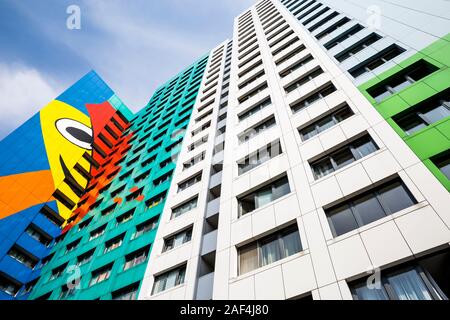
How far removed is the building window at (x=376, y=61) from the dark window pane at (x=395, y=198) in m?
10.1

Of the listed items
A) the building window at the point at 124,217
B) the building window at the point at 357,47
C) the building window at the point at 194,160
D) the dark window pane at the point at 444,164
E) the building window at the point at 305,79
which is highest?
the building window at the point at 357,47

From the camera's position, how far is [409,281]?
26.3ft

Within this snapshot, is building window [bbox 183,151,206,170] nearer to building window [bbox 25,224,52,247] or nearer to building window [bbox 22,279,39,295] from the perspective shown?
building window [bbox 22,279,39,295]

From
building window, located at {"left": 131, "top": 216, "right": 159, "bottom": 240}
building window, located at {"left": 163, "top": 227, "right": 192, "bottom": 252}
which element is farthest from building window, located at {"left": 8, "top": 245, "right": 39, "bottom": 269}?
building window, located at {"left": 163, "top": 227, "right": 192, "bottom": 252}

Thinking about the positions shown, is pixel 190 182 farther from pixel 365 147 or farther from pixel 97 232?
pixel 365 147

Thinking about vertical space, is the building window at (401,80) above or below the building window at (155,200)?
below

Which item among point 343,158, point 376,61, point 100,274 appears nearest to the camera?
point 343,158

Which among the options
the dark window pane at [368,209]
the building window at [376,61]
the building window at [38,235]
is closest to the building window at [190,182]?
the dark window pane at [368,209]

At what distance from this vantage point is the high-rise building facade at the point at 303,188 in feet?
30.0

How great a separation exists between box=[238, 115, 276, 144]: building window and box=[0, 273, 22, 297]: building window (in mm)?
27225

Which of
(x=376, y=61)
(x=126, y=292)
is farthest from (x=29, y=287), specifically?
(x=376, y=61)

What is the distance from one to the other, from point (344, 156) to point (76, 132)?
41.0 m

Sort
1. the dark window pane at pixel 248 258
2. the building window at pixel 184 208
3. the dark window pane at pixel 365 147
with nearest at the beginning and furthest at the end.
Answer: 1. the dark window pane at pixel 248 258
2. the dark window pane at pixel 365 147
3. the building window at pixel 184 208

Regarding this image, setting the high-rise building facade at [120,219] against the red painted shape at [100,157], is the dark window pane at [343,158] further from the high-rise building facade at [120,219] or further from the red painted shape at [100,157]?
the red painted shape at [100,157]
